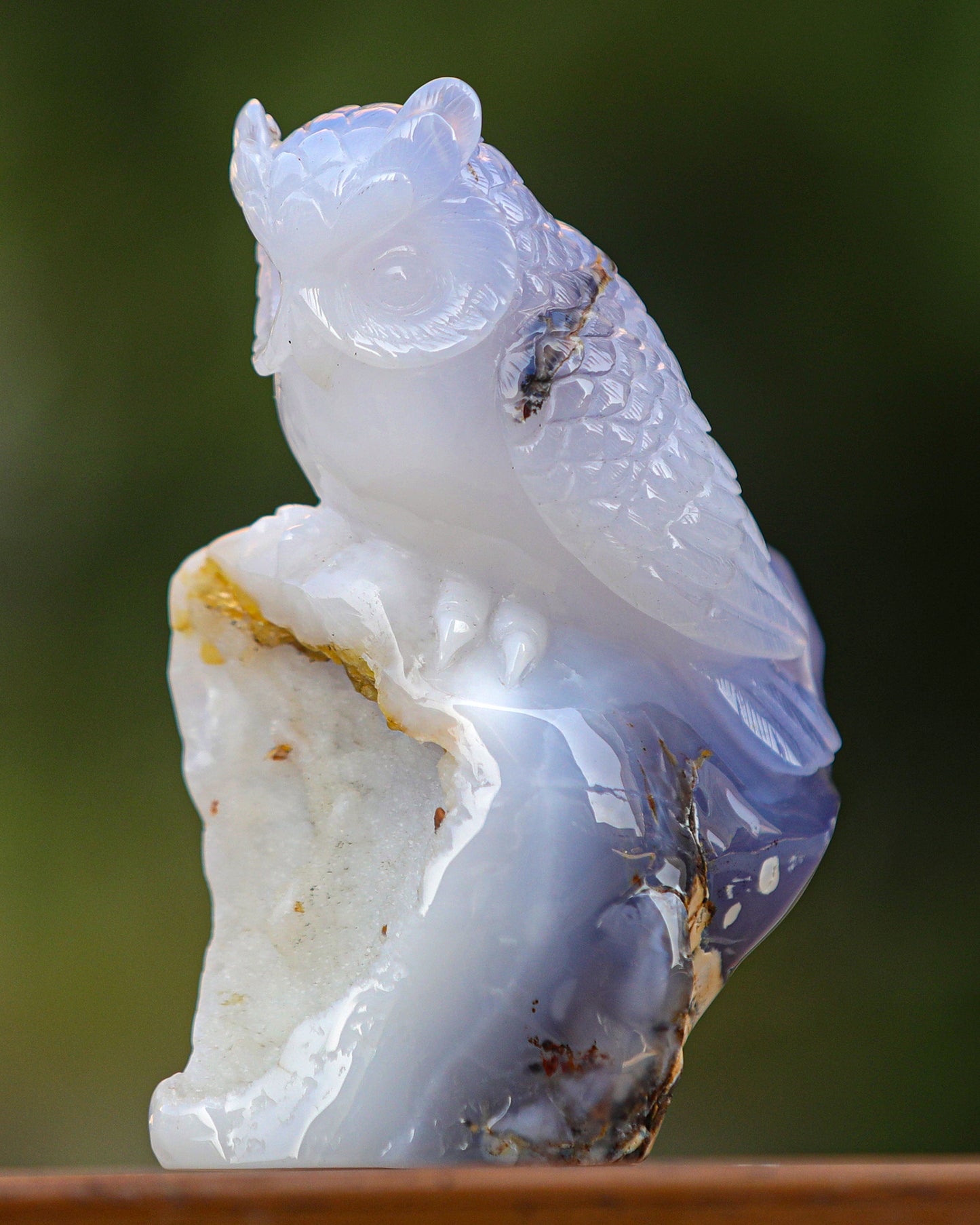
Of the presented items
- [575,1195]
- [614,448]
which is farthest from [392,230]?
[575,1195]

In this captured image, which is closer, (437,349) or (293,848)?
(437,349)

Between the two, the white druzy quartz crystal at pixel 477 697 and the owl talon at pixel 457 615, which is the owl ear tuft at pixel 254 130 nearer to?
the white druzy quartz crystal at pixel 477 697

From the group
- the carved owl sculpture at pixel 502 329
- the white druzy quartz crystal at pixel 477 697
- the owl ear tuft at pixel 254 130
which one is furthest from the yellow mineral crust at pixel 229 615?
the owl ear tuft at pixel 254 130

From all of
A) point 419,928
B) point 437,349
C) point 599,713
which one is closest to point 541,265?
A: point 437,349

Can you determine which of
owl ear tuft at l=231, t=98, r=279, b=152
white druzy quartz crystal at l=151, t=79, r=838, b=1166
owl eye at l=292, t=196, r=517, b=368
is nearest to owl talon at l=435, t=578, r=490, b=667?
white druzy quartz crystal at l=151, t=79, r=838, b=1166

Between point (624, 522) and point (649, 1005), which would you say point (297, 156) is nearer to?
point (624, 522)

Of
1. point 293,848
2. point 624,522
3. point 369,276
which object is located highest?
point 369,276

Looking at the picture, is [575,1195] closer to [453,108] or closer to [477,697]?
[477,697]
